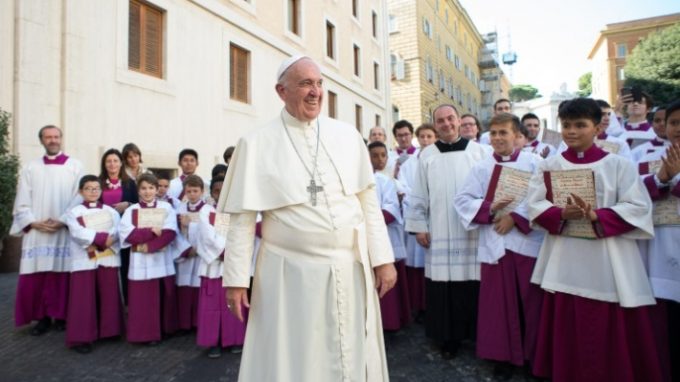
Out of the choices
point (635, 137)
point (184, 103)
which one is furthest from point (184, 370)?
point (184, 103)

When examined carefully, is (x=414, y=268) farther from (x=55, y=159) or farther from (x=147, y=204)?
(x=55, y=159)

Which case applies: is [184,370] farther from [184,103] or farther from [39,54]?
[184,103]

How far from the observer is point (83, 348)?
4742 millimetres

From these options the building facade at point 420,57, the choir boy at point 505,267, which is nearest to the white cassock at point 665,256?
the choir boy at point 505,267

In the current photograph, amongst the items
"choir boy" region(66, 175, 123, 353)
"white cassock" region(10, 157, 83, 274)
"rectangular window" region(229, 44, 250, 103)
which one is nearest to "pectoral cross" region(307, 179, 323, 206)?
"choir boy" region(66, 175, 123, 353)

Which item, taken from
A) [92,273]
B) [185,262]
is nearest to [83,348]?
[92,273]

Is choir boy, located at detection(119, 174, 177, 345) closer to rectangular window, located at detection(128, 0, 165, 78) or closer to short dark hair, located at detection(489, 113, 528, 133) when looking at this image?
short dark hair, located at detection(489, 113, 528, 133)

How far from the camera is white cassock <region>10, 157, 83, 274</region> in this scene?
5293mm

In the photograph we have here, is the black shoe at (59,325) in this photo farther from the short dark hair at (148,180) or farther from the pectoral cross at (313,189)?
the pectoral cross at (313,189)

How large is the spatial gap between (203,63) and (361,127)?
35.2 ft

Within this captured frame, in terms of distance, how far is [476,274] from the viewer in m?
4.12

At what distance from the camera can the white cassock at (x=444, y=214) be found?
4.17 meters

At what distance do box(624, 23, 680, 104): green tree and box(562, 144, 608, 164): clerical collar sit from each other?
29278mm

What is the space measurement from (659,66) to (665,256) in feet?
104
